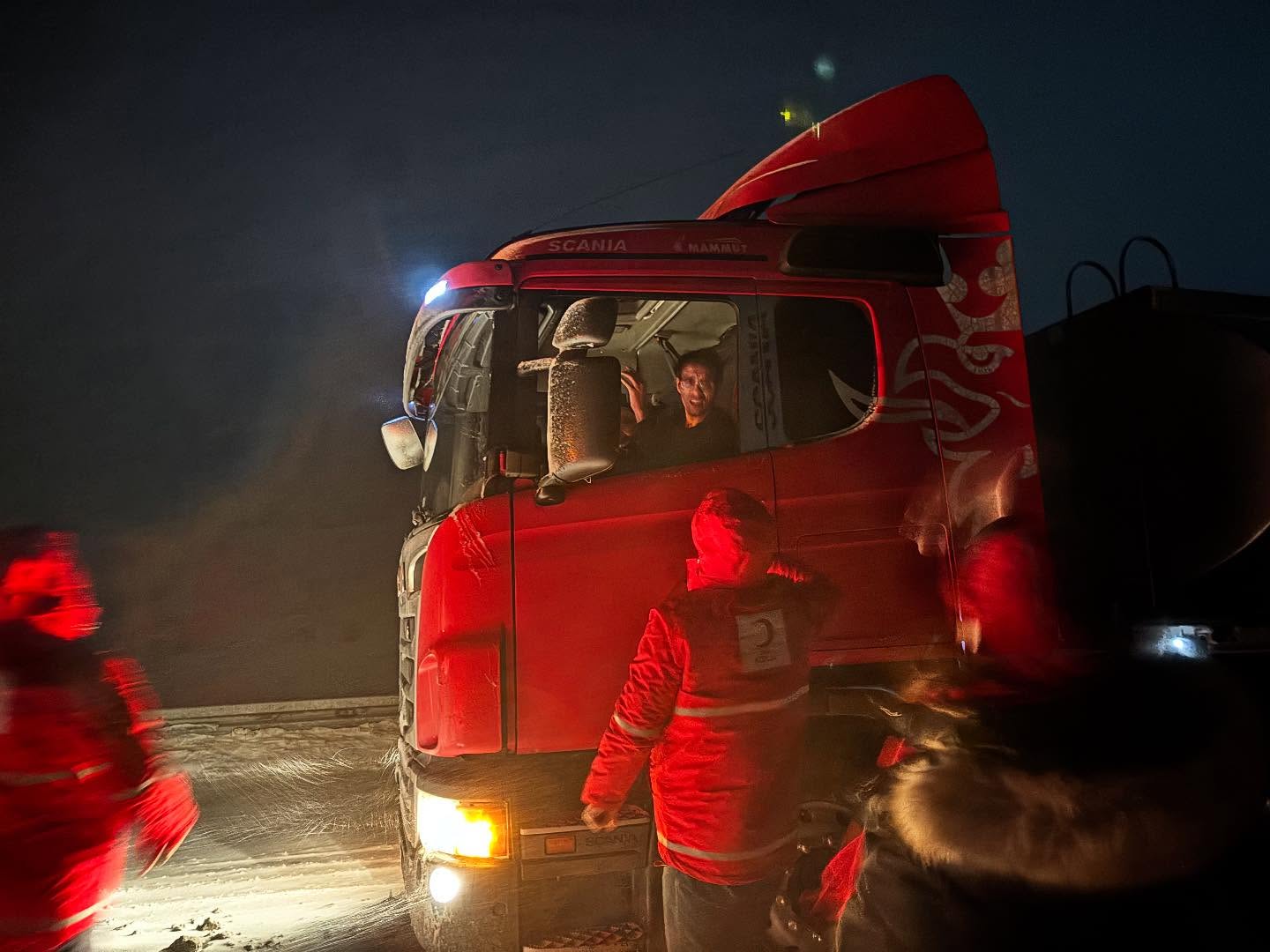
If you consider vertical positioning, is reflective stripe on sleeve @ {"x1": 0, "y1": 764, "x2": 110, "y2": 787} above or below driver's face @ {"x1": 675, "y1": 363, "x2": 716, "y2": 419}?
below

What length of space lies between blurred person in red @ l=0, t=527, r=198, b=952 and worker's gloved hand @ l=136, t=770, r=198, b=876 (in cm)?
2

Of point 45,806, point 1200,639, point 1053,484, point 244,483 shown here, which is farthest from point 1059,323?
point 244,483

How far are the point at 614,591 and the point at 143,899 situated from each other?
3.90m

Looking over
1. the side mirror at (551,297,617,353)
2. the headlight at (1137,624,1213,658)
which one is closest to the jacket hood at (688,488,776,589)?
the side mirror at (551,297,617,353)

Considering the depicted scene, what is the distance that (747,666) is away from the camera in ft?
9.14

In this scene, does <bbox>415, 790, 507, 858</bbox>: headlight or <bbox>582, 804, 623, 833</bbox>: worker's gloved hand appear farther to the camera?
<bbox>415, 790, 507, 858</bbox>: headlight

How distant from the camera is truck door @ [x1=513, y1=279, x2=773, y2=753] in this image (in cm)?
317

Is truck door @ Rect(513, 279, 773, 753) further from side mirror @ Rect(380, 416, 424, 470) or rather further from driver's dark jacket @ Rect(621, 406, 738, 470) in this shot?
side mirror @ Rect(380, 416, 424, 470)

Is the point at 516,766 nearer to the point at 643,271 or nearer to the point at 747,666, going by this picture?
the point at 747,666

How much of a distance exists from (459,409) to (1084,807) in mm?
2758

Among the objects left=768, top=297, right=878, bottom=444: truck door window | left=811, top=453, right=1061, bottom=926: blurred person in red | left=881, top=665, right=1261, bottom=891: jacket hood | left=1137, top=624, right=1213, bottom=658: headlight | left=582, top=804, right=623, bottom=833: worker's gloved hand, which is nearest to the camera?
left=881, top=665, right=1261, bottom=891: jacket hood

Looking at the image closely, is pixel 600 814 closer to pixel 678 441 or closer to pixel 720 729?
pixel 720 729

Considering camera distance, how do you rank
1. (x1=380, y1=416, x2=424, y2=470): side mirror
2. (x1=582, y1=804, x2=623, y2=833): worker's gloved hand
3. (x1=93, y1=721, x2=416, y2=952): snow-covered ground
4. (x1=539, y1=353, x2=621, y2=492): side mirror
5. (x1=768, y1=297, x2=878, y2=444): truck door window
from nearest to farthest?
(x1=582, y1=804, x2=623, y2=833): worker's gloved hand
(x1=539, y1=353, x2=621, y2=492): side mirror
(x1=768, y1=297, x2=878, y2=444): truck door window
(x1=93, y1=721, x2=416, y2=952): snow-covered ground
(x1=380, y1=416, x2=424, y2=470): side mirror

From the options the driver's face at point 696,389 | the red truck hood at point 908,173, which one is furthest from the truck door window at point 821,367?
the red truck hood at point 908,173
